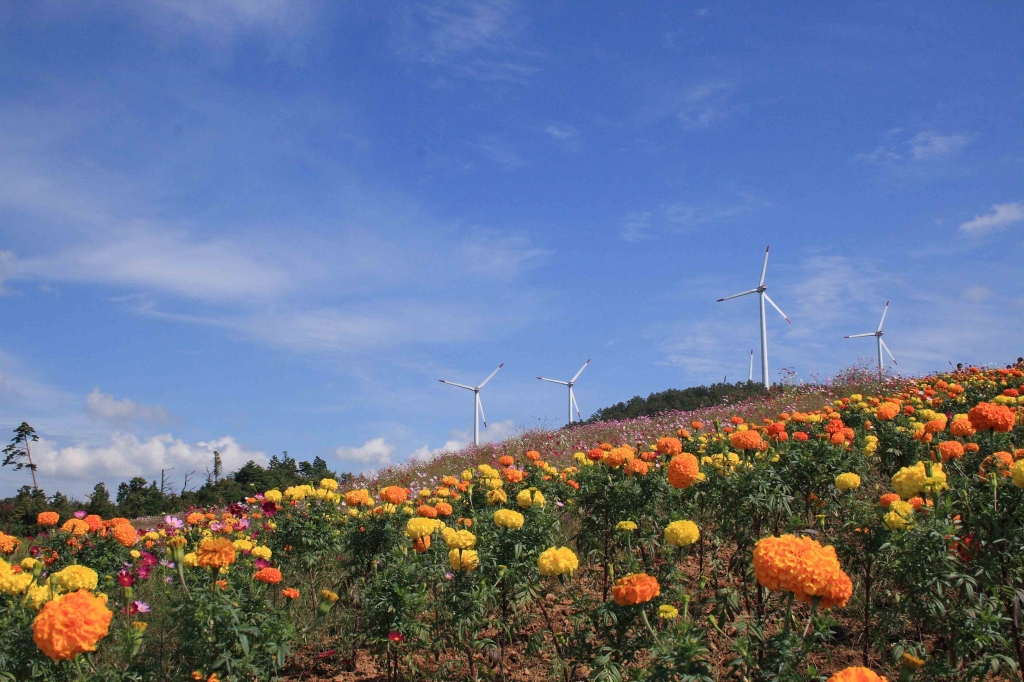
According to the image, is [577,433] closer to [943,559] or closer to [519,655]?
[519,655]

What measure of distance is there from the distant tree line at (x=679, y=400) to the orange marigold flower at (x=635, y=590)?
20855 mm

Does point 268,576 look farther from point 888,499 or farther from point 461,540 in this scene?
point 888,499

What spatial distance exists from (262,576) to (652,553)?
3.12m

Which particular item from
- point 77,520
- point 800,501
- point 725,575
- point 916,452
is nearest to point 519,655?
point 725,575

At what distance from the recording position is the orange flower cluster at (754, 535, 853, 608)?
123 inches

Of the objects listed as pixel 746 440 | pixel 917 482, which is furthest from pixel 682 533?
pixel 917 482

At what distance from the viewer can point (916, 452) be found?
823cm

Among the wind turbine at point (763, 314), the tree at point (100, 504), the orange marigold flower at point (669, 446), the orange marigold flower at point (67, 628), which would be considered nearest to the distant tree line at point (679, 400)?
the wind turbine at point (763, 314)

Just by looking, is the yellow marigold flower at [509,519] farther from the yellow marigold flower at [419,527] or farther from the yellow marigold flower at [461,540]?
the yellow marigold flower at [419,527]

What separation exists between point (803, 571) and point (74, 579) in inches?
193

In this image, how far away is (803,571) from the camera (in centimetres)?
314

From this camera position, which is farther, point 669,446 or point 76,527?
point 76,527

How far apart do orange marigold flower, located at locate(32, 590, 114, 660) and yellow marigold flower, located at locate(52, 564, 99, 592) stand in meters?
1.10

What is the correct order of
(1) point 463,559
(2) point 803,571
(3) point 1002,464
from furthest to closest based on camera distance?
1. (3) point 1002,464
2. (1) point 463,559
3. (2) point 803,571
